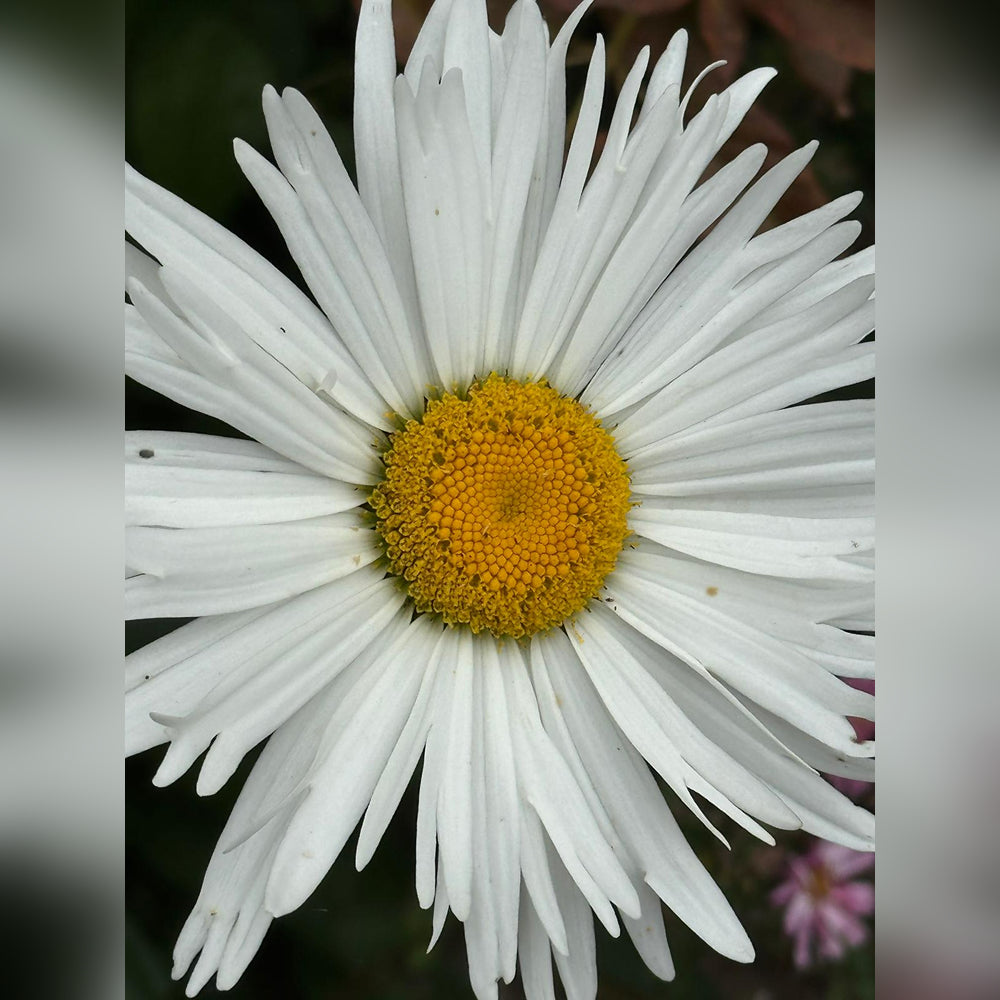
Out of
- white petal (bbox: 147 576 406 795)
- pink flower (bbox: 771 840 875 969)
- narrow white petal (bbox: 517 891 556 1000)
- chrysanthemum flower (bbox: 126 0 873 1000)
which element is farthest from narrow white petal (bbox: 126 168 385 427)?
pink flower (bbox: 771 840 875 969)

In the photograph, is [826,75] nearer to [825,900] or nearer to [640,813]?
[640,813]

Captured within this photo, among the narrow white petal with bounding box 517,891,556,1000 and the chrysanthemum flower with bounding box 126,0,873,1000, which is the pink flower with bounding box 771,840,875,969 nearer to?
the chrysanthemum flower with bounding box 126,0,873,1000

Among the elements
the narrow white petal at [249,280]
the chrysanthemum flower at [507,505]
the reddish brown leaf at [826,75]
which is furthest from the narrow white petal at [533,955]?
the reddish brown leaf at [826,75]

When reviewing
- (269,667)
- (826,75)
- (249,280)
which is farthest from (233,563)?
(826,75)
